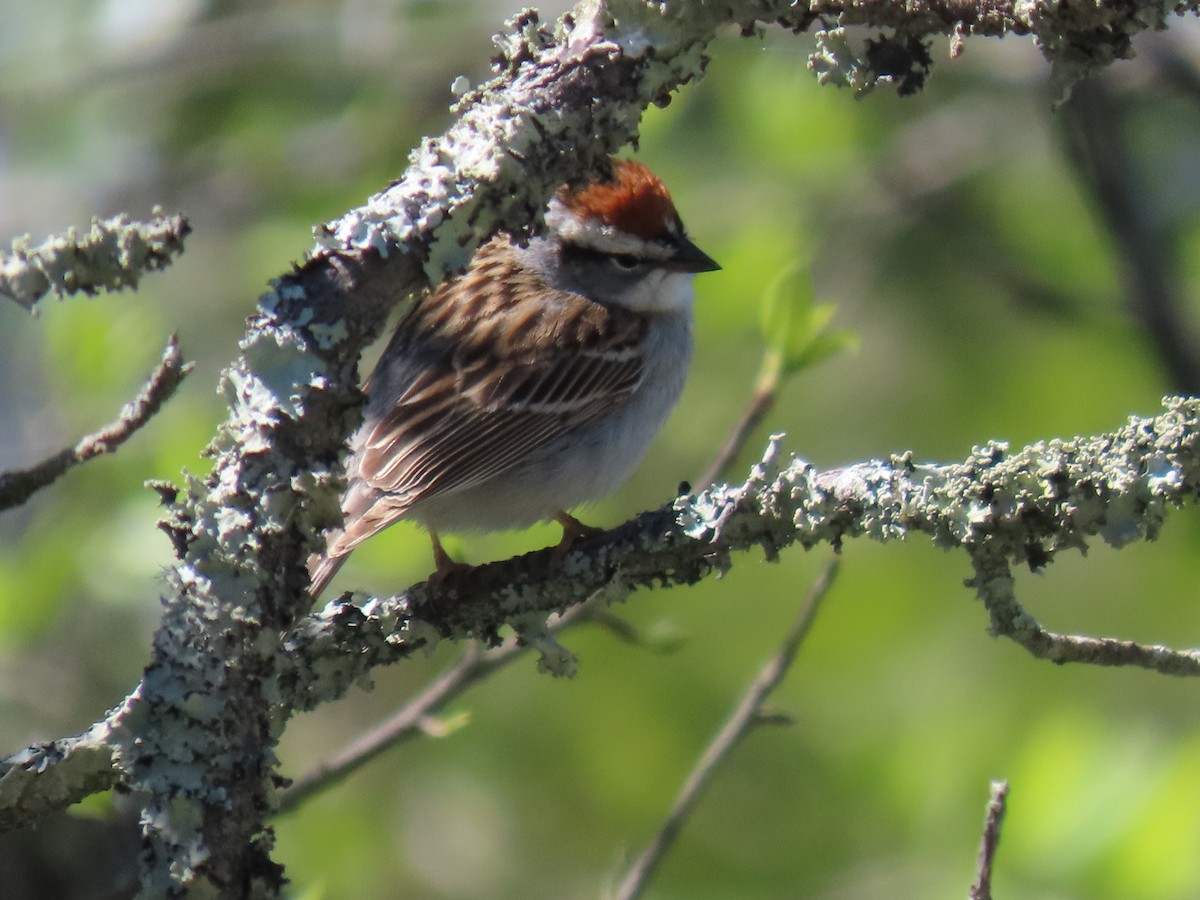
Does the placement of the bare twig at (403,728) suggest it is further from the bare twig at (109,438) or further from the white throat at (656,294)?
the white throat at (656,294)

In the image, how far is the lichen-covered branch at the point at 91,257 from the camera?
63.7 inches

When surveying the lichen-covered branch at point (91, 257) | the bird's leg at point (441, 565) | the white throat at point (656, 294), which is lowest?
the lichen-covered branch at point (91, 257)

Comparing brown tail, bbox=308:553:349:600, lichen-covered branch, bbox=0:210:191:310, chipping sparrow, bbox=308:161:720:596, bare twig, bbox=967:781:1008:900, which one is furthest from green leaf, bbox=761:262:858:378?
lichen-covered branch, bbox=0:210:191:310

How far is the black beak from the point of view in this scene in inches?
166

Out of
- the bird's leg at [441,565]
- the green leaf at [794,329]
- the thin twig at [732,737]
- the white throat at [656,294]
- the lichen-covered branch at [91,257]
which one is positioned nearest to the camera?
the lichen-covered branch at [91,257]

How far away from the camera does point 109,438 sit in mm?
2072

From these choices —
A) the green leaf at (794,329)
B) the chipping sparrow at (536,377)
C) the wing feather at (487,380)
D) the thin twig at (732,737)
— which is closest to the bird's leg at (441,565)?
the chipping sparrow at (536,377)

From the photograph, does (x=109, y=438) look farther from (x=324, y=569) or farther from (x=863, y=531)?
(x=324, y=569)

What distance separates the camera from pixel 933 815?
4.37 metres

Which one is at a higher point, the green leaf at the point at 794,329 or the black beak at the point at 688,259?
the black beak at the point at 688,259

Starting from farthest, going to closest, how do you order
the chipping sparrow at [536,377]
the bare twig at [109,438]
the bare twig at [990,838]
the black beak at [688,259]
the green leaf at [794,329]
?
1. the black beak at [688,259]
2. the chipping sparrow at [536,377]
3. the green leaf at [794,329]
4. the bare twig at [109,438]
5. the bare twig at [990,838]

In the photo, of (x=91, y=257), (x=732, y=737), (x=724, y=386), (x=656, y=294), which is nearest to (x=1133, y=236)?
(x=724, y=386)

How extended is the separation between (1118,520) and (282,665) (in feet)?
3.38

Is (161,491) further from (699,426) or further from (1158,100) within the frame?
(1158,100)
